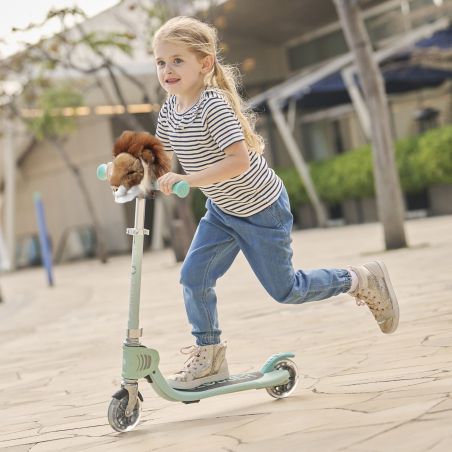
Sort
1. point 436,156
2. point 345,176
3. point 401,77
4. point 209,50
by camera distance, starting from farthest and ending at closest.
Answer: point 345,176
point 401,77
point 436,156
point 209,50

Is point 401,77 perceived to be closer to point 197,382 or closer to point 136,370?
point 197,382

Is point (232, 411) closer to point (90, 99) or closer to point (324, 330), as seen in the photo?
point (324, 330)

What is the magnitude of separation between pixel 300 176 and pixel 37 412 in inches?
764

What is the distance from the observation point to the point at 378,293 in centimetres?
439

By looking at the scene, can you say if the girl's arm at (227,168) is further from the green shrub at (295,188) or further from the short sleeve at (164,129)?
the green shrub at (295,188)

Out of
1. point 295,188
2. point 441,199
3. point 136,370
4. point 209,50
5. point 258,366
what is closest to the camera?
point 136,370

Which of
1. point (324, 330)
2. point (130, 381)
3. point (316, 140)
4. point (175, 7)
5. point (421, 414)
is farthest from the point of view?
point (316, 140)

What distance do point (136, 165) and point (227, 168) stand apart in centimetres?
31

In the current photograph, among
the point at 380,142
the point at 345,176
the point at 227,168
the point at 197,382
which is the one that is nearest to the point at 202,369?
the point at 197,382

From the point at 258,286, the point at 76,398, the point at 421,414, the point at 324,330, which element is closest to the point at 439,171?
the point at 258,286

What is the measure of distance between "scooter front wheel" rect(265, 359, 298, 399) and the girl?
0.63 ft

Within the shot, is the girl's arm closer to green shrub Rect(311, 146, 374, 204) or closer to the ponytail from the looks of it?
the ponytail

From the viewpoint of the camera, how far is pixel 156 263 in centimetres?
1816

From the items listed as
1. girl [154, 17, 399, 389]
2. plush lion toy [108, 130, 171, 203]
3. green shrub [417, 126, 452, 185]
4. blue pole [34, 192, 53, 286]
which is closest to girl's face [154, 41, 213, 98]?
girl [154, 17, 399, 389]
